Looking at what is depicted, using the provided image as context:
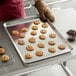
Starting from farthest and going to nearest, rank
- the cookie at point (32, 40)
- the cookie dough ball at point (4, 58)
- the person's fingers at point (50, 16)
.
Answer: the person's fingers at point (50, 16), the cookie at point (32, 40), the cookie dough ball at point (4, 58)

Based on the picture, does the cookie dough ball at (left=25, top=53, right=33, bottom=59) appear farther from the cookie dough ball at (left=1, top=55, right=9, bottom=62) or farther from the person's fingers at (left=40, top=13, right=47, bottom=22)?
the person's fingers at (left=40, top=13, right=47, bottom=22)

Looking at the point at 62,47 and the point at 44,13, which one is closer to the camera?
the point at 62,47

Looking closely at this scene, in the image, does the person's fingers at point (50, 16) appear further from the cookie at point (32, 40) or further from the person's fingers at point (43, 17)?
the cookie at point (32, 40)

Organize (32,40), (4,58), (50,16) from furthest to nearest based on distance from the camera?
(50,16) → (32,40) → (4,58)

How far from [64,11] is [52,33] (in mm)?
299

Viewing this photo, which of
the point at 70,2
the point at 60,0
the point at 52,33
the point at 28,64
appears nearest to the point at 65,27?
the point at 52,33

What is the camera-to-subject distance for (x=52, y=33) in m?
1.30

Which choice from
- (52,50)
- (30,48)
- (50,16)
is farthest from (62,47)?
(50,16)

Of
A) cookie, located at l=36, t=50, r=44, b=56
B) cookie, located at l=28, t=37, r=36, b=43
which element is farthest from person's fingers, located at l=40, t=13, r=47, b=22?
cookie, located at l=36, t=50, r=44, b=56

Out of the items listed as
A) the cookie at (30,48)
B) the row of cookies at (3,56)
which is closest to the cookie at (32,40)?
the cookie at (30,48)

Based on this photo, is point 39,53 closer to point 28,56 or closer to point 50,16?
point 28,56

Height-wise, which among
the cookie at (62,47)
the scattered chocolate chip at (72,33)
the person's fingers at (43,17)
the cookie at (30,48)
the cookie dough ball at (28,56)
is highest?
the person's fingers at (43,17)

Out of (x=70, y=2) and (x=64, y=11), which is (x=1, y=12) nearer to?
(x=64, y=11)

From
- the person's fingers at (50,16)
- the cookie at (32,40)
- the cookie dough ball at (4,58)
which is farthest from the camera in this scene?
the person's fingers at (50,16)
